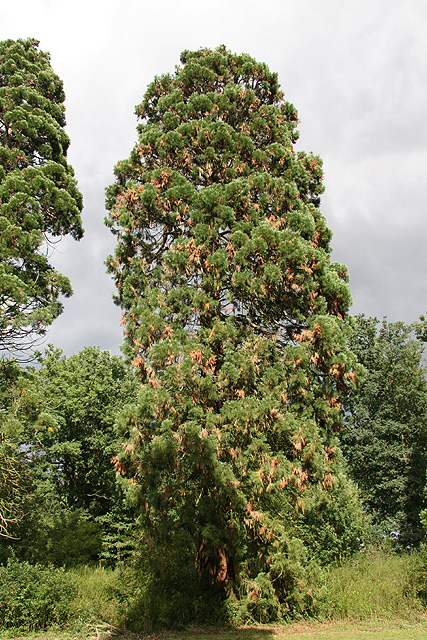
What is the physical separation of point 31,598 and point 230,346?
6079mm

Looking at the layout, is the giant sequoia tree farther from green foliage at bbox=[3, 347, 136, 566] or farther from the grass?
green foliage at bbox=[3, 347, 136, 566]

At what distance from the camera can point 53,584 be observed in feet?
27.9

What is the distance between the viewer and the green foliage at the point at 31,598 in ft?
26.5

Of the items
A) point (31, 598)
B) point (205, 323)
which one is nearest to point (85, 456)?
point (31, 598)

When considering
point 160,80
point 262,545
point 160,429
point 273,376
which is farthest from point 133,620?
point 160,80

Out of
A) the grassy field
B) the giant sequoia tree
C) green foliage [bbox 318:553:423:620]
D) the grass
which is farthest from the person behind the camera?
green foliage [bbox 318:553:423:620]

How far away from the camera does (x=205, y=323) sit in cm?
942

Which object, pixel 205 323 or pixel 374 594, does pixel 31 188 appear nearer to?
pixel 205 323

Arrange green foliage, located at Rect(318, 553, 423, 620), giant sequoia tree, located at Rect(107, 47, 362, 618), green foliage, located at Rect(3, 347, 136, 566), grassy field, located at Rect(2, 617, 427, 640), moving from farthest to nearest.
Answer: green foliage, located at Rect(3, 347, 136, 566) < green foliage, located at Rect(318, 553, 423, 620) < giant sequoia tree, located at Rect(107, 47, 362, 618) < grassy field, located at Rect(2, 617, 427, 640)

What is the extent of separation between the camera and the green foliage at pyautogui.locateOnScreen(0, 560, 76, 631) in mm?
8070

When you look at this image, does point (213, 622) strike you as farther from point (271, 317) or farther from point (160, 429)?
point (271, 317)

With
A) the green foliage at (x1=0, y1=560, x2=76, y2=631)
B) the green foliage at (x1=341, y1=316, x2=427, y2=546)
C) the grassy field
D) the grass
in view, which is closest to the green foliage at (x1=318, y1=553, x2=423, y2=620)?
the grass

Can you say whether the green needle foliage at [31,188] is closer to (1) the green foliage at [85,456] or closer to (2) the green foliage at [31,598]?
(2) the green foliage at [31,598]

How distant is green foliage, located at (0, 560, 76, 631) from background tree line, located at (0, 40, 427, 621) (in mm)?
862
